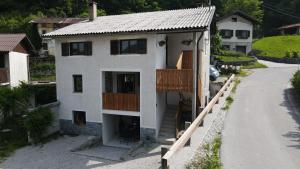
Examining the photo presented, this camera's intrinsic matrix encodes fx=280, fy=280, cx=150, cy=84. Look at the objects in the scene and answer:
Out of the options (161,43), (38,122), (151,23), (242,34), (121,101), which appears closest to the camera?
(161,43)

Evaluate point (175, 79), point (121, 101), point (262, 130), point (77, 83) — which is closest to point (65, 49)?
point (77, 83)

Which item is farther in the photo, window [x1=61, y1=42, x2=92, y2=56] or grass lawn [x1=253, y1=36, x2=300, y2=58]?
grass lawn [x1=253, y1=36, x2=300, y2=58]

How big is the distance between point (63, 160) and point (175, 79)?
9.00 metres

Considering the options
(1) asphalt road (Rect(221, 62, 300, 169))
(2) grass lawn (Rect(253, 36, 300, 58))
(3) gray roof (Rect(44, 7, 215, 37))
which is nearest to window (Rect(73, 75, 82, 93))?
(3) gray roof (Rect(44, 7, 215, 37))

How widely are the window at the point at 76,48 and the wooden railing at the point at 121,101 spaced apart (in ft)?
11.9

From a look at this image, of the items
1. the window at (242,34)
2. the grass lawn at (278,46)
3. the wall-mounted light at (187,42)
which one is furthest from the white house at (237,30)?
the wall-mounted light at (187,42)

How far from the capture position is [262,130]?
1467cm

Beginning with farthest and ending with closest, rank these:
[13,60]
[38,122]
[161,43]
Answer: [13,60], [38,122], [161,43]

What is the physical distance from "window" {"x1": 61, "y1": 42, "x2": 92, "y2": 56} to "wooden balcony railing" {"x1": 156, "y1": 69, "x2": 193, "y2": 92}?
6034 millimetres

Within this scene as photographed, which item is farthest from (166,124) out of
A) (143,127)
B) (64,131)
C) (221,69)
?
(221,69)

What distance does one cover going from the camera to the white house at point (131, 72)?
1856cm

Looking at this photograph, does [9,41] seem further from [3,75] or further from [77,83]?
[77,83]

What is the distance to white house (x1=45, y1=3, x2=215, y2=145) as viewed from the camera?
1856 centimetres

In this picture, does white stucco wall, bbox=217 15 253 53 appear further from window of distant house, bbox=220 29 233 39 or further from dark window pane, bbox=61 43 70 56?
dark window pane, bbox=61 43 70 56
